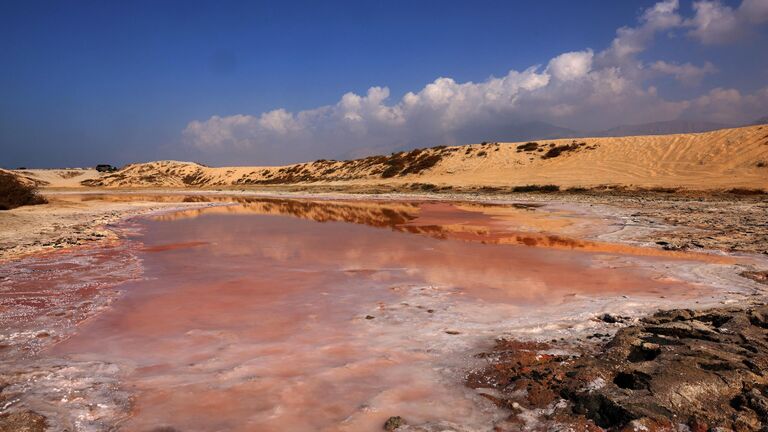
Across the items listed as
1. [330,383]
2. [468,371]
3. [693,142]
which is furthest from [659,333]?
[693,142]

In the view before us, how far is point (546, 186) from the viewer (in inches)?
1157

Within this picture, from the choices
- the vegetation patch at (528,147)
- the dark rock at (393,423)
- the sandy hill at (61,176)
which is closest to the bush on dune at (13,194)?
the dark rock at (393,423)

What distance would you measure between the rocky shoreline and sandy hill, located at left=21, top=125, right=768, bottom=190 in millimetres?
22545

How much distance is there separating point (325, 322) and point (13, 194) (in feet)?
71.4

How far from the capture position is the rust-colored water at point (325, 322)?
359 cm

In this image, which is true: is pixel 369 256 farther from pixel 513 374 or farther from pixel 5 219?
pixel 5 219

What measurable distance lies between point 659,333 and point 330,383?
11.5 feet

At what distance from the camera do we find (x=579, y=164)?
35.9 metres

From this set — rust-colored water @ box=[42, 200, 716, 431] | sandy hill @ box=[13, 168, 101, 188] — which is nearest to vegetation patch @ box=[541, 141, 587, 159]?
rust-colored water @ box=[42, 200, 716, 431]

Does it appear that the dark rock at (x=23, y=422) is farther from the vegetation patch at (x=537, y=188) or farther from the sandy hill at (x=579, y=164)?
Result: the vegetation patch at (x=537, y=188)

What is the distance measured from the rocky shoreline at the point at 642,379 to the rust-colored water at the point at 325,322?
1.23ft

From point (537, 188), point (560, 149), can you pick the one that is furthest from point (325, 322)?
point (560, 149)

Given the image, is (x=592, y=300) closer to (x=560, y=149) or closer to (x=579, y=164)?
(x=579, y=164)

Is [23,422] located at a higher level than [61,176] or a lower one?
lower
